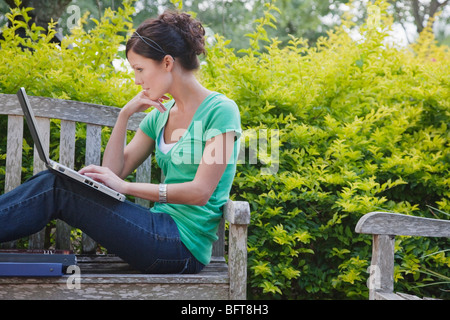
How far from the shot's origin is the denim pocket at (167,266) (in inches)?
84.5

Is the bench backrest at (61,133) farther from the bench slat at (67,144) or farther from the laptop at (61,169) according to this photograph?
the laptop at (61,169)

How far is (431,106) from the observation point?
10.8 feet

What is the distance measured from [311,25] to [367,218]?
11308mm

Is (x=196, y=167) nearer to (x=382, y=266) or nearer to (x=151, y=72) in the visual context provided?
(x=151, y=72)

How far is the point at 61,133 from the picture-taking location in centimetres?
265

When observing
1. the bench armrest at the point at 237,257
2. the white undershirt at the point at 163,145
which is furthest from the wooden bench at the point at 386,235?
the white undershirt at the point at 163,145

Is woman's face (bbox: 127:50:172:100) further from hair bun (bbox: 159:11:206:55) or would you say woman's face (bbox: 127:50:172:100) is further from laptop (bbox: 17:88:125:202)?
laptop (bbox: 17:88:125:202)

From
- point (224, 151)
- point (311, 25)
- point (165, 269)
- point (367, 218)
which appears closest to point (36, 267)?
point (165, 269)

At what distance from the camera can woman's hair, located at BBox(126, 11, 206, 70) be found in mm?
2242

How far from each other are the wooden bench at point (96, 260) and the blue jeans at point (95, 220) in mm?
90

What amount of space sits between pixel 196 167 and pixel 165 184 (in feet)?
0.52

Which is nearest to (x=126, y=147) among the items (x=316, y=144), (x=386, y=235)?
(x=316, y=144)

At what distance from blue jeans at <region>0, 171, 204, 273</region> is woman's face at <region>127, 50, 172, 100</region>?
529 mm
